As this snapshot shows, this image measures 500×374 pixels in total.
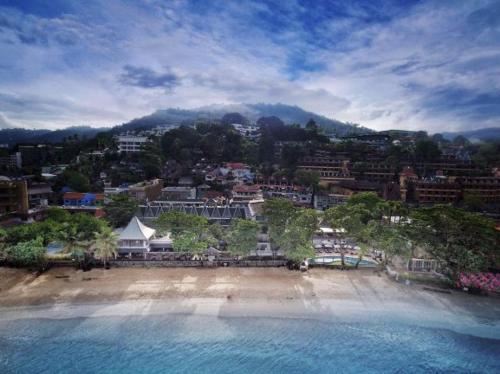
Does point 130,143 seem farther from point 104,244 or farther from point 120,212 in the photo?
point 104,244

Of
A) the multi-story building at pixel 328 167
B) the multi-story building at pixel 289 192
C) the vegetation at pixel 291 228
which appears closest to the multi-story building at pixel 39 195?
the multi-story building at pixel 289 192

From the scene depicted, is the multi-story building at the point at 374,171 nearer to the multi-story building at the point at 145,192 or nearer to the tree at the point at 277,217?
the tree at the point at 277,217

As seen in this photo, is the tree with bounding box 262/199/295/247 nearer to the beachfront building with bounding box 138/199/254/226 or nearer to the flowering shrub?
the beachfront building with bounding box 138/199/254/226

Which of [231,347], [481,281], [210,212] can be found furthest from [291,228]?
[481,281]

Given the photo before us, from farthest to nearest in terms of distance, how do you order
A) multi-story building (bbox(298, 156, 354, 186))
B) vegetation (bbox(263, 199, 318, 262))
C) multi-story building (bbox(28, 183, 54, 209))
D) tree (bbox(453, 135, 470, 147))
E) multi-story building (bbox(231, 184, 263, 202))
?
tree (bbox(453, 135, 470, 147)) → multi-story building (bbox(298, 156, 354, 186)) → multi-story building (bbox(231, 184, 263, 202)) → multi-story building (bbox(28, 183, 54, 209)) → vegetation (bbox(263, 199, 318, 262))

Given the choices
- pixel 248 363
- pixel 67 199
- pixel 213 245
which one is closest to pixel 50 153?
pixel 67 199

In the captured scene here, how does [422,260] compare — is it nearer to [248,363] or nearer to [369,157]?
[248,363]

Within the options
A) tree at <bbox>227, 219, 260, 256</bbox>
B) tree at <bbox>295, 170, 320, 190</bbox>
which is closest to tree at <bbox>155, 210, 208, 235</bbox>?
tree at <bbox>227, 219, 260, 256</bbox>
